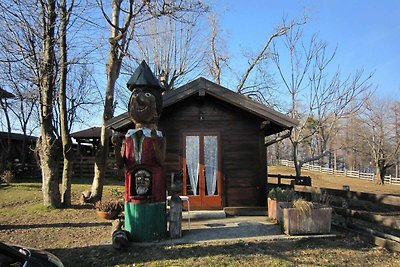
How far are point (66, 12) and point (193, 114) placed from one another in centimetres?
535

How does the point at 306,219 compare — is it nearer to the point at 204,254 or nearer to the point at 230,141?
the point at 204,254

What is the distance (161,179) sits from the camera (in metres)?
6.99

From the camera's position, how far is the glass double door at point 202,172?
9859 mm

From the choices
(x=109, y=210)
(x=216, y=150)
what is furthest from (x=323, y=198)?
(x=109, y=210)

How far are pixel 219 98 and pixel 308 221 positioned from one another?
14.4 ft

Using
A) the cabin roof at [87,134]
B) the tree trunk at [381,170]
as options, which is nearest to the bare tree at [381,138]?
the tree trunk at [381,170]

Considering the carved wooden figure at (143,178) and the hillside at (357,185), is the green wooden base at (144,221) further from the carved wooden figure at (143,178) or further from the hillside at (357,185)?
the hillside at (357,185)

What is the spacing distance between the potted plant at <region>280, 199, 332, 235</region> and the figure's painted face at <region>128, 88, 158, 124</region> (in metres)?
3.78

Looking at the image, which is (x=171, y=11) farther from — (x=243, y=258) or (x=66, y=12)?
(x=243, y=258)

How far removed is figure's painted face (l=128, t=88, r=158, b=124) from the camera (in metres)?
7.16

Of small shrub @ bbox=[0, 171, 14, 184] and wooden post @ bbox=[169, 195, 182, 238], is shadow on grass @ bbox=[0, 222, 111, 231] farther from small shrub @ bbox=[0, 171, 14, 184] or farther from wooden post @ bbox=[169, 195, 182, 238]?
small shrub @ bbox=[0, 171, 14, 184]

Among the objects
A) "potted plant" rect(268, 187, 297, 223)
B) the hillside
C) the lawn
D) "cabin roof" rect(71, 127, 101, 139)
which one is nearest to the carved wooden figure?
the lawn

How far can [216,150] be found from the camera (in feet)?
32.9

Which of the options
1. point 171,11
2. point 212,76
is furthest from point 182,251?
point 212,76
